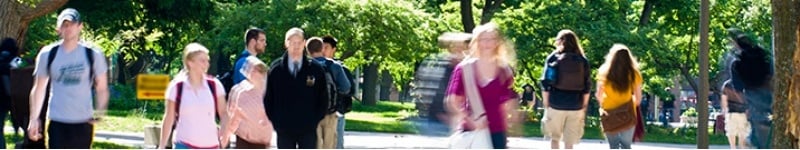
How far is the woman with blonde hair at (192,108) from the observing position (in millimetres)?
10281

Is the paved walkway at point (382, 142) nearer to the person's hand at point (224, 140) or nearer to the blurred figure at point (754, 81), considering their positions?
the blurred figure at point (754, 81)

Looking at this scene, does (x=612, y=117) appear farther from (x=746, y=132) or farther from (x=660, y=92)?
(x=660, y=92)

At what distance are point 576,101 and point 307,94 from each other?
8.90ft

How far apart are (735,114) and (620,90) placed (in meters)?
2.63

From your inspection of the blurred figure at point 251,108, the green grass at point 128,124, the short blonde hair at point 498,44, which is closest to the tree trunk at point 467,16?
the green grass at point 128,124

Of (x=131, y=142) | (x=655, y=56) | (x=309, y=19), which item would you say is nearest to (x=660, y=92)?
(x=655, y=56)

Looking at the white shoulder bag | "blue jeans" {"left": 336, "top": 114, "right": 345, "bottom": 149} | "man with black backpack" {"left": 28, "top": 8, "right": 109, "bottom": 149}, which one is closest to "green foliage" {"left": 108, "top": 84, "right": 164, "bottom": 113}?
"blue jeans" {"left": 336, "top": 114, "right": 345, "bottom": 149}

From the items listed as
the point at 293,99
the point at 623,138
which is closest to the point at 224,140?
the point at 293,99

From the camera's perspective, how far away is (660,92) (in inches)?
1801

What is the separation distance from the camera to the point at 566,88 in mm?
13758

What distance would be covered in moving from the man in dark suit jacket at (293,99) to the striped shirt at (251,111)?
0.28m

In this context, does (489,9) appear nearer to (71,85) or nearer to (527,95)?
(527,95)

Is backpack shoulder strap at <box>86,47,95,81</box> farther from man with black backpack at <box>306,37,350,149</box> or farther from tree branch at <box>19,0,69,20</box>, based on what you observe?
tree branch at <box>19,0,69,20</box>

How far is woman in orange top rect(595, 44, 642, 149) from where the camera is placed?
1384 cm
